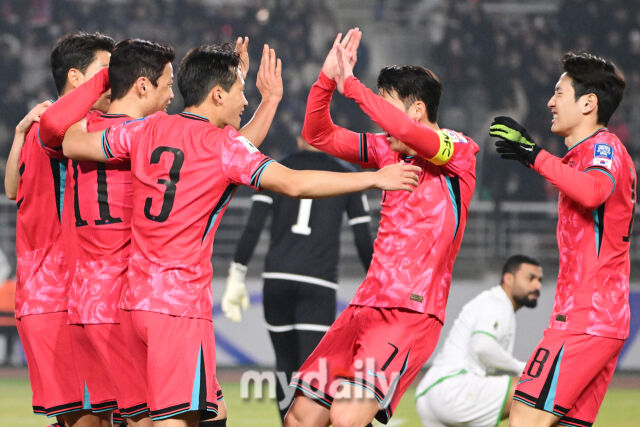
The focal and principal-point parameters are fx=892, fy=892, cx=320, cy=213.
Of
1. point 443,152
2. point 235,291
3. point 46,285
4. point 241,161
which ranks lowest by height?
point 235,291

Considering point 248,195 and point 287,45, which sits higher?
point 287,45

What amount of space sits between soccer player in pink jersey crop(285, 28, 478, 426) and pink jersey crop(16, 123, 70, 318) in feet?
4.32

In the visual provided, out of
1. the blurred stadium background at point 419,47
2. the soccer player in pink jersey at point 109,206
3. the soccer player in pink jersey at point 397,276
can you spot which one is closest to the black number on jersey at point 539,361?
the soccer player in pink jersey at point 397,276

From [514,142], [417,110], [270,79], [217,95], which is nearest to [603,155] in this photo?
[514,142]

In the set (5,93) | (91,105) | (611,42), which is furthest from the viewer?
(611,42)

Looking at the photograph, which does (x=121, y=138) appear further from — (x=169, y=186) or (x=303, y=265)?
(x=303, y=265)

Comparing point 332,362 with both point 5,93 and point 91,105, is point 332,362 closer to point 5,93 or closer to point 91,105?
point 91,105

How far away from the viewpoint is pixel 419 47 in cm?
1588

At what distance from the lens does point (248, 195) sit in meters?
12.9

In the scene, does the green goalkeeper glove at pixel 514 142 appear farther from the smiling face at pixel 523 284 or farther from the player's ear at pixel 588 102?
the smiling face at pixel 523 284

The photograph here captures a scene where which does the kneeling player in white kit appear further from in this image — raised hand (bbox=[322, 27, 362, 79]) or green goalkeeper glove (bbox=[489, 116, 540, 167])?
raised hand (bbox=[322, 27, 362, 79])

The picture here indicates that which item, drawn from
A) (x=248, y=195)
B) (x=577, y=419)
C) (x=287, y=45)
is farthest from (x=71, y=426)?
(x=287, y=45)

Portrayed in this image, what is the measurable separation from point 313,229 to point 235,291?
3.44 feet

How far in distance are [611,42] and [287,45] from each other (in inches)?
220
